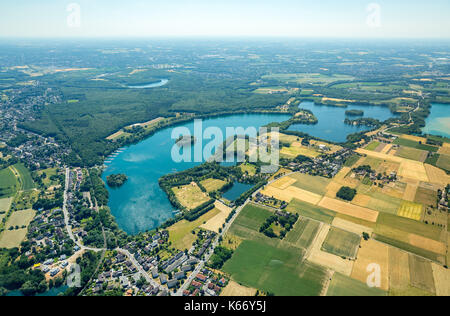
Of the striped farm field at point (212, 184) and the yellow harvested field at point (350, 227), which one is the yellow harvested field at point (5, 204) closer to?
the striped farm field at point (212, 184)

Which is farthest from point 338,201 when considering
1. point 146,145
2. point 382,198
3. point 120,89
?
point 120,89

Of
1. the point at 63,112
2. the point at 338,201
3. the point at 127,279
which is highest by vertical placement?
the point at 63,112

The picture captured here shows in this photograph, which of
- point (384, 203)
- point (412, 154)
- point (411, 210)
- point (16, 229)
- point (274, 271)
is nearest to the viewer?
point (274, 271)

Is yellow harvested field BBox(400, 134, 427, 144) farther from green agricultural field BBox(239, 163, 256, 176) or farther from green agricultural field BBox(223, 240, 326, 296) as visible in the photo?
green agricultural field BBox(223, 240, 326, 296)

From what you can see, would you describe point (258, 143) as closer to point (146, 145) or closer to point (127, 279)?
point (146, 145)

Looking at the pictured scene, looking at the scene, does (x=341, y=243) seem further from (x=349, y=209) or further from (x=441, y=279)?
(x=441, y=279)

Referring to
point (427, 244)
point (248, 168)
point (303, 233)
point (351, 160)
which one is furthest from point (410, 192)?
point (248, 168)
